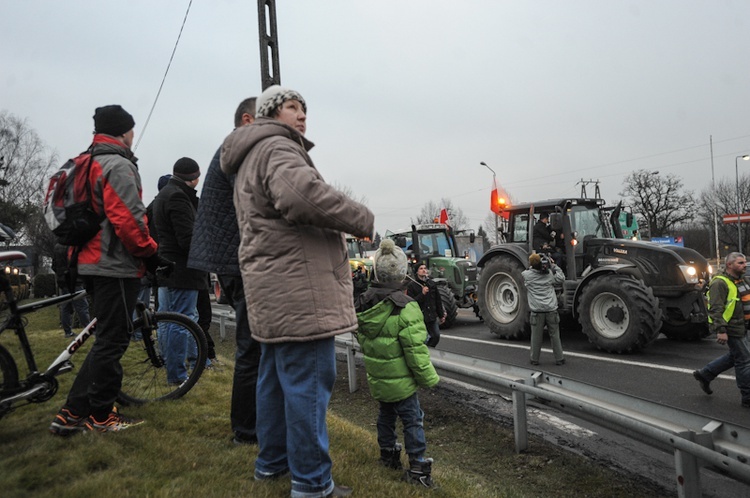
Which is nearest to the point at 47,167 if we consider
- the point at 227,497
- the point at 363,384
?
the point at 363,384

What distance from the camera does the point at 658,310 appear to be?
A: 299 inches

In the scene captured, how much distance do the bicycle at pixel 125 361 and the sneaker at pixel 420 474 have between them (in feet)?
6.52

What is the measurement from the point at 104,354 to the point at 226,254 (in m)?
1.00

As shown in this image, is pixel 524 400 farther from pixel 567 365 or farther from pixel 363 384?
pixel 567 365

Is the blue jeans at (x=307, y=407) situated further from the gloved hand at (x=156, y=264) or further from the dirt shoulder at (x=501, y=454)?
the gloved hand at (x=156, y=264)

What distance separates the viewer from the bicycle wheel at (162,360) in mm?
4039

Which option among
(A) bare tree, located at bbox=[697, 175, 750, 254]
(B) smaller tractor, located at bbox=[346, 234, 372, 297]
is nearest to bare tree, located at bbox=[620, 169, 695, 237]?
(A) bare tree, located at bbox=[697, 175, 750, 254]

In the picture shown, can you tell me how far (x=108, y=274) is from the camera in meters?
3.17

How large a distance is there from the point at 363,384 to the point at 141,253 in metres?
3.84

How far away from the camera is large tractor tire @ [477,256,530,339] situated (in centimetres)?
962

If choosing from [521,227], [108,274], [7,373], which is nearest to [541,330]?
[521,227]

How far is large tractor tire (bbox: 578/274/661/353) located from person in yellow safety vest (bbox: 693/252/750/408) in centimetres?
193

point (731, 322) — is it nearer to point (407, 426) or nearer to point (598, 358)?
point (598, 358)

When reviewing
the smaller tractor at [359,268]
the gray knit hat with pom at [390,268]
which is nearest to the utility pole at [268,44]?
the smaller tractor at [359,268]
